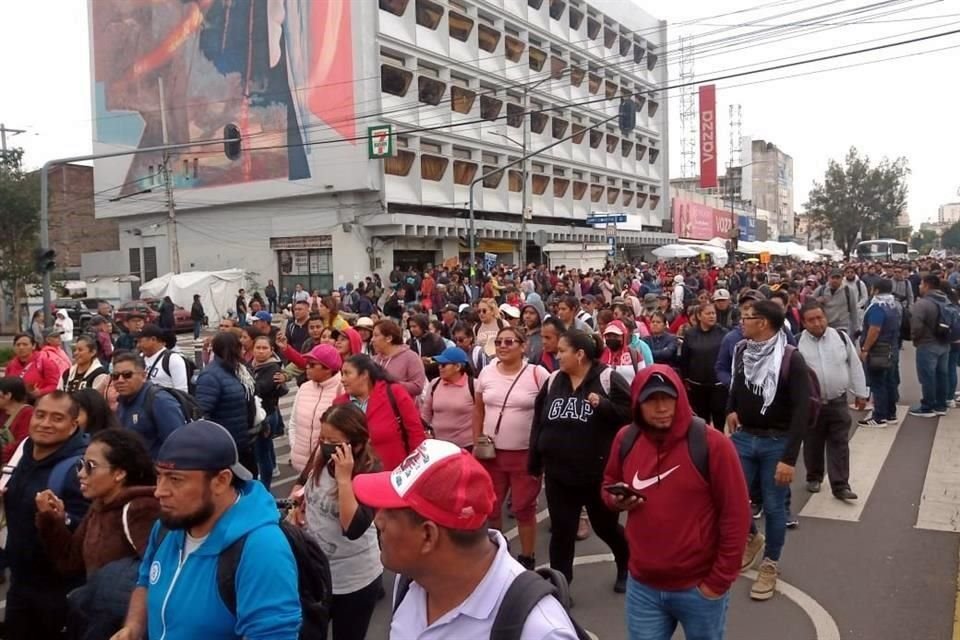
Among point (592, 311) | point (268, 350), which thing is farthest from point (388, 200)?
point (268, 350)

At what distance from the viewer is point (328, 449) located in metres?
3.74

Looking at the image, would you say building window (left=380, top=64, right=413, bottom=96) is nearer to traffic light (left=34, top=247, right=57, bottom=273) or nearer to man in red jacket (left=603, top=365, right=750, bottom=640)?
traffic light (left=34, top=247, right=57, bottom=273)

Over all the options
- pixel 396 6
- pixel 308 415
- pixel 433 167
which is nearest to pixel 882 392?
pixel 308 415

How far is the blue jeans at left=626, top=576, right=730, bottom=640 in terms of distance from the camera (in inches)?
131

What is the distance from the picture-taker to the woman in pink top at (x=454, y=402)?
6203 mm

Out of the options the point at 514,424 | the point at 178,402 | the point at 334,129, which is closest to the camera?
the point at 178,402

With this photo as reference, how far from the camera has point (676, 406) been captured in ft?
11.1

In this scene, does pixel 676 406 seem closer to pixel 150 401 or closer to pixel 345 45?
pixel 150 401

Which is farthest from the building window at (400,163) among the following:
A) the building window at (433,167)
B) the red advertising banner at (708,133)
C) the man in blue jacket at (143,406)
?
the red advertising banner at (708,133)

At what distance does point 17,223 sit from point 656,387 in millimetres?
29551

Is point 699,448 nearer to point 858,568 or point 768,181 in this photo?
point 858,568

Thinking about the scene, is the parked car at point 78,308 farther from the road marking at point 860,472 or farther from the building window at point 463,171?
the road marking at point 860,472

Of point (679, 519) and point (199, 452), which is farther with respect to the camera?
point (679, 519)

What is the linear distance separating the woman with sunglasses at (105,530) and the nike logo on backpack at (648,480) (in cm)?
201
